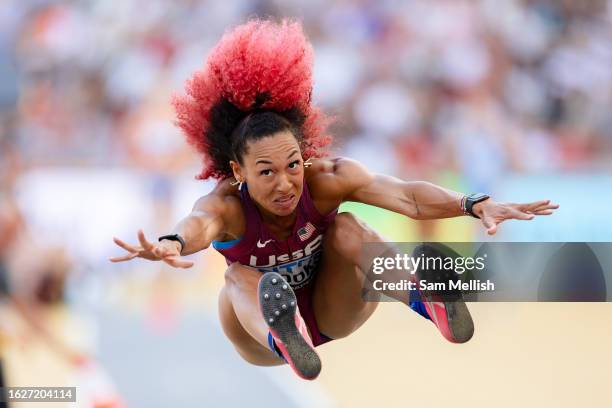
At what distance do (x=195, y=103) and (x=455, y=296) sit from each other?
1.43m

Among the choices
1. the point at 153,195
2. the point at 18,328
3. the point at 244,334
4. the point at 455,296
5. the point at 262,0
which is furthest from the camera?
the point at 262,0

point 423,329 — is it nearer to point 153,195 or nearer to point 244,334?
point 153,195

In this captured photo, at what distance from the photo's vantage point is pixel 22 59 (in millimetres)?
8852

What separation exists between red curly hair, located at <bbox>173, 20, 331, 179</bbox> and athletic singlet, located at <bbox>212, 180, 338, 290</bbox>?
0.77ft

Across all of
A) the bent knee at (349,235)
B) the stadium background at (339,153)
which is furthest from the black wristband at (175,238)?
the stadium background at (339,153)

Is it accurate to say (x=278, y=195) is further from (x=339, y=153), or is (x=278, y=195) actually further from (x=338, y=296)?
(x=339, y=153)

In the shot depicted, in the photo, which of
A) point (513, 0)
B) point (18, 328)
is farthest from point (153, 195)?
point (513, 0)

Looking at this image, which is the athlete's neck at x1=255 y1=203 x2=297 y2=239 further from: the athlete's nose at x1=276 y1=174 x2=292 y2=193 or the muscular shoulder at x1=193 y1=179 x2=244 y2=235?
the athlete's nose at x1=276 y1=174 x2=292 y2=193

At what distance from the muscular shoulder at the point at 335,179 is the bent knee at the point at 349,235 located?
0.42 ft

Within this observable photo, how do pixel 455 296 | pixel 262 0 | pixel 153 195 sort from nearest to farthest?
pixel 455 296, pixel 153 195, pixel 262 0

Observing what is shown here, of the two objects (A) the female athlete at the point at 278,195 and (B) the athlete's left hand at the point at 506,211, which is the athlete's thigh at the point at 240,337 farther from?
(B) the athlete's left hand at the point at 506,211

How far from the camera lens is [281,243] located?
13.3ft

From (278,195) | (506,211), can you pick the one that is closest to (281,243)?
(278,195)

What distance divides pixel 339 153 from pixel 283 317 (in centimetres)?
405
